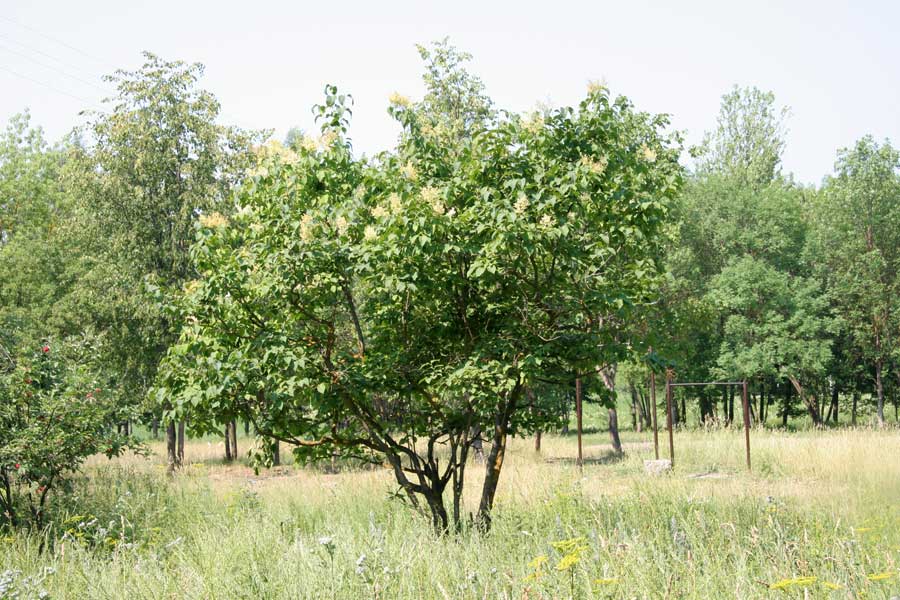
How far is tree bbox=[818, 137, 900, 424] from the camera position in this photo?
32812mm

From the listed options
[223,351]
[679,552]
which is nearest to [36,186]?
[223,351]

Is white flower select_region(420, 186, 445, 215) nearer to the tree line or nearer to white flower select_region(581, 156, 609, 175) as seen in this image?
the tree line

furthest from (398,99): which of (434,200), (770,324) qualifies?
(770,324)

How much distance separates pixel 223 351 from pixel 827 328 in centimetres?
3181

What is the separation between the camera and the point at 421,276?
251 inches

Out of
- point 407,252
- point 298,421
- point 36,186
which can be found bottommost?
point 298,421

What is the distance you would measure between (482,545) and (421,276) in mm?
2110

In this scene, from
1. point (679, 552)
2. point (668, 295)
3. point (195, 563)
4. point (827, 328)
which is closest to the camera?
point (679, 552)

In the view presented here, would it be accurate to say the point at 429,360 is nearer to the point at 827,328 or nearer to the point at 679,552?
the point at 679,552

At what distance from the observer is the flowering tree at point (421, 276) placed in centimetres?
625

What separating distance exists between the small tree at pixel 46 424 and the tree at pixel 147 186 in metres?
11.3

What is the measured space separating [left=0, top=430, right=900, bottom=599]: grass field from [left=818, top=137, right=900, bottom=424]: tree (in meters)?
21.4

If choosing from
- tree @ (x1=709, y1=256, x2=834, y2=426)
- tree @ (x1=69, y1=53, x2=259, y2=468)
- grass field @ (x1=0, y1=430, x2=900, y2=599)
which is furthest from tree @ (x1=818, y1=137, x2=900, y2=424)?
tree @ (x1=69, y1=53, x2=259, y2=468)

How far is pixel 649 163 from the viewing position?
6.94 metres
